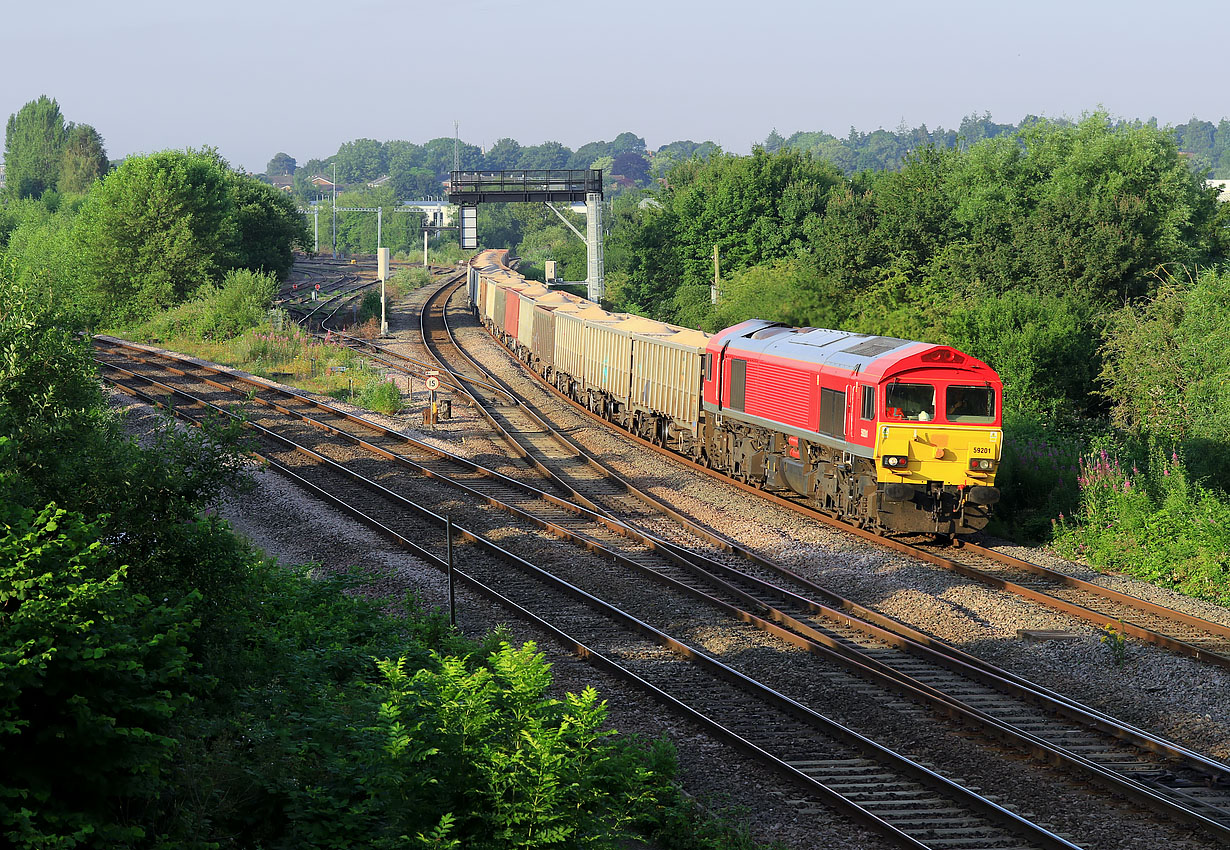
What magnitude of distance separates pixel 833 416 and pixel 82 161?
122282 millimetres

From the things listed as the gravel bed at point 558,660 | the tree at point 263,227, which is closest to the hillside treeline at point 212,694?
the gravel bed at point 558,660

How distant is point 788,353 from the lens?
23078 millimetres

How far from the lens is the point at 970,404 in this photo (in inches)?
781

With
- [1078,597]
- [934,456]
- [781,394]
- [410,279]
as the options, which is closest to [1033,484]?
[934,456]

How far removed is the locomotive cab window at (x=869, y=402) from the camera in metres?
19.6

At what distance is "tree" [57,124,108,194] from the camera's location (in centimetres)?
12100

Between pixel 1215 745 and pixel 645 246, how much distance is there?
2228 inches

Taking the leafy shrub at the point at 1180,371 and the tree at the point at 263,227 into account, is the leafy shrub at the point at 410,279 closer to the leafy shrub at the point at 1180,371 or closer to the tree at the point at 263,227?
the tree at the point at 263,227

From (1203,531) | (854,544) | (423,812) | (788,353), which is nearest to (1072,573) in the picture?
(1203,531)

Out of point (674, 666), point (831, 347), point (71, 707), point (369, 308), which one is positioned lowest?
point (674, 666)

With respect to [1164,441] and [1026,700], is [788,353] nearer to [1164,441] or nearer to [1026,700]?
[1164,441]

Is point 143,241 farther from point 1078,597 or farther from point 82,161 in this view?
point 82,161

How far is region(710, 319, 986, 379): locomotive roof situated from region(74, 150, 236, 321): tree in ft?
129

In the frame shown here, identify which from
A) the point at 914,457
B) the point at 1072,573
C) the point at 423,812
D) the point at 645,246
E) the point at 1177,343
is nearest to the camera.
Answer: the point at 423,812
